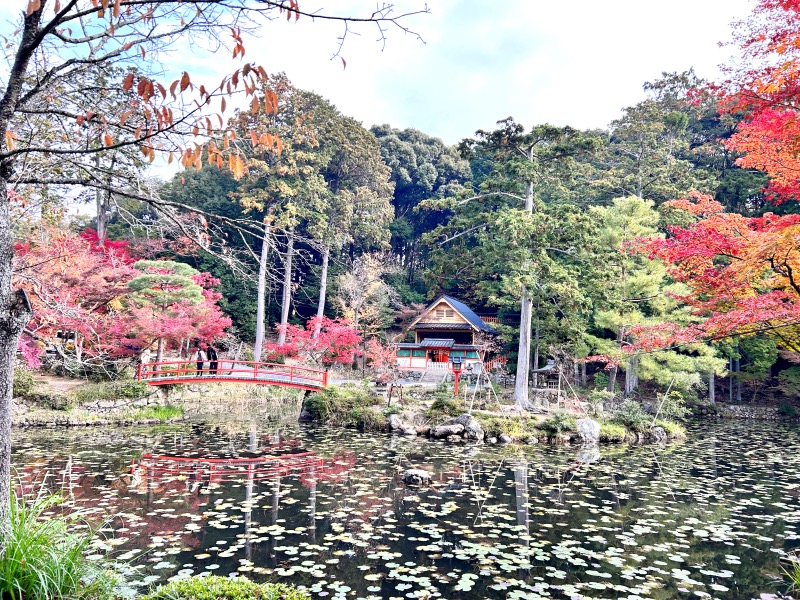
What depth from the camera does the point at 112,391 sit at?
14.6 meters

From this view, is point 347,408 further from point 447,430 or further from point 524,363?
point 524,363

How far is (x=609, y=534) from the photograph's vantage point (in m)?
6.16

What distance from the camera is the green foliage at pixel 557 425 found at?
536 inches

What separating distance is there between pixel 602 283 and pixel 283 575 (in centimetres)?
1489

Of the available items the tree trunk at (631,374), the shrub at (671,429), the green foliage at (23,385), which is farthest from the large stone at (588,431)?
the green foliage at (23,385)

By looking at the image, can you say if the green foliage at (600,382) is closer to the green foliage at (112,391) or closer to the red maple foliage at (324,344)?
the red maple foliage at (324,344)

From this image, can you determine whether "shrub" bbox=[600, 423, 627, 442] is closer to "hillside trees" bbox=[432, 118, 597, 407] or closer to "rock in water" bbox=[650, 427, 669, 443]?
"rock in water" bbox=[650, 427, 669, 443]

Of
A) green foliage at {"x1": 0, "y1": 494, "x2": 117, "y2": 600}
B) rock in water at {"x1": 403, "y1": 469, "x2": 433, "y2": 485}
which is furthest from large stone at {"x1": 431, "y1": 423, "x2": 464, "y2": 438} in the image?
green foliage at {"x1": 0, "y1": 494, "x2": 117, "y2": 600}

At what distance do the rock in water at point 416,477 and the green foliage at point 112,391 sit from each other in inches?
392

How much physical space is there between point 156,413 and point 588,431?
12.3m

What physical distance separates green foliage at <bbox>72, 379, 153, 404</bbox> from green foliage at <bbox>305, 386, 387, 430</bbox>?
494 cm

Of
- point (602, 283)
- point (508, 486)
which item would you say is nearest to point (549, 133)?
point (602, 283)

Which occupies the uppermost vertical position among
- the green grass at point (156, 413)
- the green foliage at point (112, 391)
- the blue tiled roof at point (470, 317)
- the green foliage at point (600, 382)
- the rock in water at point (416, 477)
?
the blue tiled roof at point (470, 317)

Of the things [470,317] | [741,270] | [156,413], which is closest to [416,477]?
[741,270]
